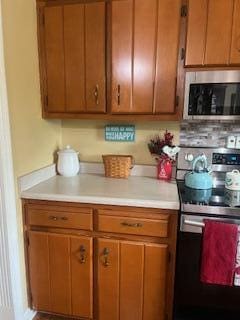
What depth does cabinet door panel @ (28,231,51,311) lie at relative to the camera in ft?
5.39


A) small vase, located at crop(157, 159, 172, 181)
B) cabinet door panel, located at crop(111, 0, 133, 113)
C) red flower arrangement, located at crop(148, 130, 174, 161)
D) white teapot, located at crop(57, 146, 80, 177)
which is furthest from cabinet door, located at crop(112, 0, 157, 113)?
white teapot, located at crop(57, 146, 80, 177)

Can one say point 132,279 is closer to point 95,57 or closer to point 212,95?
point 212,95

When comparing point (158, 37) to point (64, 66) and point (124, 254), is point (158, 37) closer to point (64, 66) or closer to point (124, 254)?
point (64, 66)

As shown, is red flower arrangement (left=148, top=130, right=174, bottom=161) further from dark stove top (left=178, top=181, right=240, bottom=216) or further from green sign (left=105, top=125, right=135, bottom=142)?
dark stove top (left=178, top=181, right=240, bottom=216)

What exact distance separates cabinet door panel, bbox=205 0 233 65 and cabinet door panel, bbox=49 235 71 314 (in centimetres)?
141

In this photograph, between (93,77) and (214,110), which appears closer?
(214,110)

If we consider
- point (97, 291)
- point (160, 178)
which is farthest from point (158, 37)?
point (97, 291)

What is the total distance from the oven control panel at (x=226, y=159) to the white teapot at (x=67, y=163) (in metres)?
1.03

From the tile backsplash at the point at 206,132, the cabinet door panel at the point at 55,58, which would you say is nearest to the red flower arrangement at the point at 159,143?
the tile backsplash at the point at 206,132

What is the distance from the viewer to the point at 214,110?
1597 mm

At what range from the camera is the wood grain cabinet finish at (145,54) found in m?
1.59

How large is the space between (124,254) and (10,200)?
74cm

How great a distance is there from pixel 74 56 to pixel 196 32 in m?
0.78

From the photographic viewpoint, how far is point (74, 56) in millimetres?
1734
